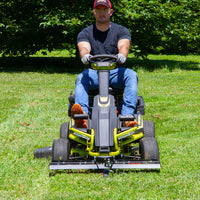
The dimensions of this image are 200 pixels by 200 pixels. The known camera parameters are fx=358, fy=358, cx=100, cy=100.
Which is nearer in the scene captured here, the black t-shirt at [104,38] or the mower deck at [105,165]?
the mower deck at [105,165]

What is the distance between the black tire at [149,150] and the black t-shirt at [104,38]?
1336mm

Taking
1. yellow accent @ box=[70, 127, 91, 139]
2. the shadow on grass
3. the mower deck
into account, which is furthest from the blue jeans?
the shadow on grass

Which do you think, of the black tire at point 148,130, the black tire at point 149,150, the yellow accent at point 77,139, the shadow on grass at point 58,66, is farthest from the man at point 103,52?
the shadow on grass at point 58,66

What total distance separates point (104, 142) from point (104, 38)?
1.64 metres

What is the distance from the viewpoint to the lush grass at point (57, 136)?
10.6ft

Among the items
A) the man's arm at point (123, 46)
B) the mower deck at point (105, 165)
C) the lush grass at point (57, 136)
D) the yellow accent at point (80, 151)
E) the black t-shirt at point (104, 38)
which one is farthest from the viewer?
the black t-shirt at point (104, 38)

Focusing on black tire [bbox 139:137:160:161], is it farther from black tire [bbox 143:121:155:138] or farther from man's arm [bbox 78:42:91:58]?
man's arm [bbox 78:42:91:58]

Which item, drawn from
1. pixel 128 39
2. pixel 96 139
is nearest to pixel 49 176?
pixel 96 139

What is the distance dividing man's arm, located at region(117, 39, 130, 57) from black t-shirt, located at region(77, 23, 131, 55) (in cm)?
7

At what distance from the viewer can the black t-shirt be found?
454cm

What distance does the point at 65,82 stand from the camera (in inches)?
397

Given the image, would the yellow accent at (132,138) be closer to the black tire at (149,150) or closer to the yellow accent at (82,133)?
the black tire at (149,150)

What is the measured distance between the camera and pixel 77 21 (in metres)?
11.5

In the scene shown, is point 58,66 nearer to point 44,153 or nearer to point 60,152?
point 44,153
